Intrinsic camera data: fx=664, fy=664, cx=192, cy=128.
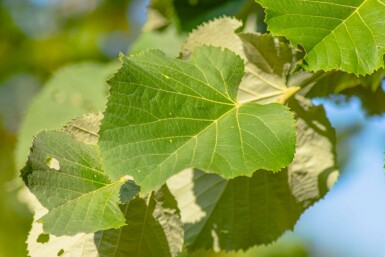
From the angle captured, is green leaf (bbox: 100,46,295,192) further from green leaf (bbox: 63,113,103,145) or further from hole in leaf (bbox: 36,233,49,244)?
hole in leaf (bbox: 36,233,49,244)

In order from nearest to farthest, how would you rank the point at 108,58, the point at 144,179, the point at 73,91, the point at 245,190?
the point at 144,179
the point at 245,190
the point at 73,91
the point at 108,58

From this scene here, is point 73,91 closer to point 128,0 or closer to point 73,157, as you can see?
point 73,157

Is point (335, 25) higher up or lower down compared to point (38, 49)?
lower down

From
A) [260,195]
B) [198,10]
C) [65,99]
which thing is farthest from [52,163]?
[65,99]

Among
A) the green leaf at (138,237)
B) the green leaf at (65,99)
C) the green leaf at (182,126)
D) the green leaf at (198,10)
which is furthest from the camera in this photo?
the green leaf at (65,99)

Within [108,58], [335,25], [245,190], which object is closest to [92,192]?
[245,190]

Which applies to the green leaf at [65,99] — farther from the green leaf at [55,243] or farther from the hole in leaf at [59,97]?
the green leaf at [55,243]

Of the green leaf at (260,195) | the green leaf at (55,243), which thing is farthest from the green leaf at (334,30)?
the green leaf at (55,243)
